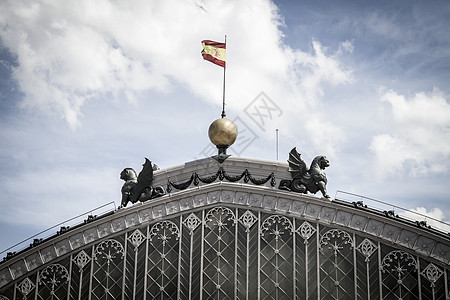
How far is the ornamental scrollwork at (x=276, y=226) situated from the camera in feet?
69.8

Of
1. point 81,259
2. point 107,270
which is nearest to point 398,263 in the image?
point 107,270

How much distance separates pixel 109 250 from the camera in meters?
22.3

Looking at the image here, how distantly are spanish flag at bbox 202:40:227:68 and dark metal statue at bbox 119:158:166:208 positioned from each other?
5186 millimetres

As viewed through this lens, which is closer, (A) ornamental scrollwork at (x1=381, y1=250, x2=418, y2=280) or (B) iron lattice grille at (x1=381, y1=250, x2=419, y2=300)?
(B) iron lattice grille at (x1=381, y1=250, x2=419, y2=300)

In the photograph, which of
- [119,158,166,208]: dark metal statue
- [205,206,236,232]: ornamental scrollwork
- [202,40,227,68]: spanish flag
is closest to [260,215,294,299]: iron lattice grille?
[205,206,236,232]: ornamental scrollwork

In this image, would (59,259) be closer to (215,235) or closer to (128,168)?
(128,168)

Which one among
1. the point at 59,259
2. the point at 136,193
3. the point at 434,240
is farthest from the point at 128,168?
the point at 434,240

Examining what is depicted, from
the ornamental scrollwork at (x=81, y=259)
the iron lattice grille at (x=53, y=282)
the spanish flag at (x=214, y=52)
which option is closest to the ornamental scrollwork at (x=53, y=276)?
the iron lattice grille at (x=53, y=282)

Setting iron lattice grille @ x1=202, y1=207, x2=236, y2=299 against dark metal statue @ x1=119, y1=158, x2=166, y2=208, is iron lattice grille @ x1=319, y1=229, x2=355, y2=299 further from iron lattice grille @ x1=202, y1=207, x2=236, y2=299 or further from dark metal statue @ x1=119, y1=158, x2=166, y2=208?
dark metal statue @ x1=119, y1=158, x2=166, y2=208

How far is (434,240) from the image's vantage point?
19859 mm

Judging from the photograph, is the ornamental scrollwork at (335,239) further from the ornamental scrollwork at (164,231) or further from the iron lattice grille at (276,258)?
the ornamental scrollwork at (164,231)

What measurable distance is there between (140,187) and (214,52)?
6.63 metres

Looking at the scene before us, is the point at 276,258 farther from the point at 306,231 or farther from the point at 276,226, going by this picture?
the point at 306,231

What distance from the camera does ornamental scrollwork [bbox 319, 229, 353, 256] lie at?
20.7 m
